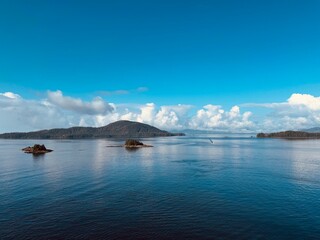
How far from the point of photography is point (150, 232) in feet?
97.8

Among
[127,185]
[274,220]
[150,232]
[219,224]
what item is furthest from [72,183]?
[274,220]

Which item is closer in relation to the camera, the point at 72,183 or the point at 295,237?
the point at 295,237

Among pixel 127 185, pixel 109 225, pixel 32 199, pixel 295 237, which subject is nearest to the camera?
pixel 295 237

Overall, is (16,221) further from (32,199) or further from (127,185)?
(127,185)

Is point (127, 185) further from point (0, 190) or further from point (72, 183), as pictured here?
point (0, 190)

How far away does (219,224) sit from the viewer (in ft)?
105

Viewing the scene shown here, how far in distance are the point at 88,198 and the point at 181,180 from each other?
23200 mm

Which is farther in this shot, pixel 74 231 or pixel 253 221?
pixel 253 221

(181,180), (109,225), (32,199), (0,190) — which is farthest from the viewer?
(181,180)

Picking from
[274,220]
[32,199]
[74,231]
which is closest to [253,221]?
[274,220]

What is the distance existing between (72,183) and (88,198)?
545 inches

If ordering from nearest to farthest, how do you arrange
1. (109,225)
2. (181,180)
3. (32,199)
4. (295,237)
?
(295,237) → (109,225) → (32,199) → (181,180)

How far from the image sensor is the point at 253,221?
33.1 meters

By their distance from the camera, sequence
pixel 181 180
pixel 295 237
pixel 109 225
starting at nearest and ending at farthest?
1. pixel 295 237
2. pixel 109 225
3. pixel 181 180
